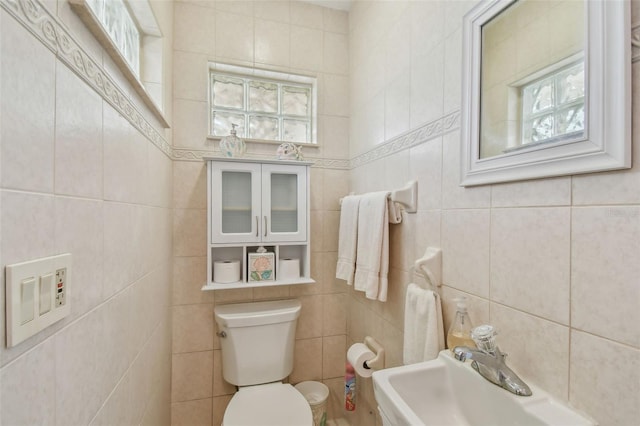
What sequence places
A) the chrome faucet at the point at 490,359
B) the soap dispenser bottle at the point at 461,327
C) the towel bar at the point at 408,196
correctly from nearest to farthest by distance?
the chrome faucet at the point at 490,359, the soap dispenser bottle at the point at 461,327, the towel bar at the point at 408,196

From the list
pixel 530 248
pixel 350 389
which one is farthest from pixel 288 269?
pixel 530 248

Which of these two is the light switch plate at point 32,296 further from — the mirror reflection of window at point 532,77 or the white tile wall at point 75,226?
the mirror reflection of window at point 532,77

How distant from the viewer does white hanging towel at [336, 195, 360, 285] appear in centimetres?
148

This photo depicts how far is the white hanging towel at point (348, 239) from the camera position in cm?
148

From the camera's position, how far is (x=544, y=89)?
72cm

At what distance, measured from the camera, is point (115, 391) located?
0.79m

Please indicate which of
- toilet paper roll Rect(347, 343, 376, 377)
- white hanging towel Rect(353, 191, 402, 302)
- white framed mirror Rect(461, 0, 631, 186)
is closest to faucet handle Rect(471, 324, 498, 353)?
white framed mirror Rect(461, 0, 631, 186)

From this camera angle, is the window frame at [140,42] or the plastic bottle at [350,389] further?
the plastic bottle at [350,389]

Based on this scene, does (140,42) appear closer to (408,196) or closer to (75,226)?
(75,226)

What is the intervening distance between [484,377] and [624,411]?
0.87ft

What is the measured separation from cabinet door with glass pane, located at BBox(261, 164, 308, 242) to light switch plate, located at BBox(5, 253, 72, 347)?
43.0 inches

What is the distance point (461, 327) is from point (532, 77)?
2.47 ft

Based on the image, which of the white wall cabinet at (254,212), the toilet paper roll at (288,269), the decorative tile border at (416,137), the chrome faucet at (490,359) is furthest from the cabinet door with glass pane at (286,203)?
the chrome faucet at (490,359)

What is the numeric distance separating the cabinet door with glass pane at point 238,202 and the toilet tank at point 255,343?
1.40ft
